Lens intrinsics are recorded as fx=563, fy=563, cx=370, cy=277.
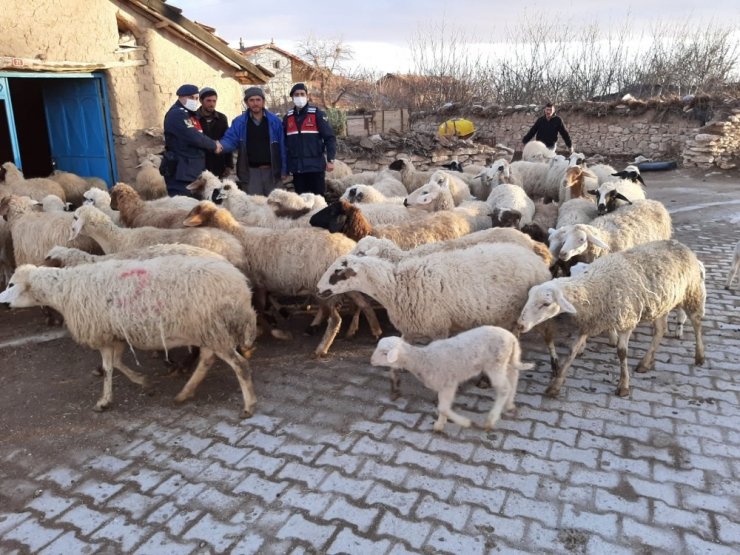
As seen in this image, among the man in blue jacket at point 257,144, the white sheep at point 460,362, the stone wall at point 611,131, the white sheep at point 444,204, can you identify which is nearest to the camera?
the white sheep at point 460,362

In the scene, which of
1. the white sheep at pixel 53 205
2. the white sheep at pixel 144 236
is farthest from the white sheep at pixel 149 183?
the white sheep at pixel 144 236

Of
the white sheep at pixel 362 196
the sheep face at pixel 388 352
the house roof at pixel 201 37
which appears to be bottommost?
the sheep face at pixel 388 352

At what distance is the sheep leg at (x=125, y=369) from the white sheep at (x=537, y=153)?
31.3 ft

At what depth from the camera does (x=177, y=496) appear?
3.36 meters

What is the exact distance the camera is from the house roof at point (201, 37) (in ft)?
32.5

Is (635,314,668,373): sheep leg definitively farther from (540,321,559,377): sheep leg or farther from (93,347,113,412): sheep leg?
(93,347,113,412): sheep leg

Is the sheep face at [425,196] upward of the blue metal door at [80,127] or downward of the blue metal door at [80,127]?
downward

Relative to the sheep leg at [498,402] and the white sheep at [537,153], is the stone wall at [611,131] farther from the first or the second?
the sheep leg at [498,402]

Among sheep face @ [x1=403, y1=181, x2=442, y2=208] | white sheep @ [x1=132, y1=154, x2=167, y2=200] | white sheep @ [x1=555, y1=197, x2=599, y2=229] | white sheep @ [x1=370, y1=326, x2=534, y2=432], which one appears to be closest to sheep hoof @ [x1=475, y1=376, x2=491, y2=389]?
white sheep @ [x1=370, y1=326, x2=534, y2=432]

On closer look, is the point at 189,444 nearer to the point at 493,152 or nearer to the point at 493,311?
the point at 493,311

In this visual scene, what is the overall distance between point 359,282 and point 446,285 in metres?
0.72

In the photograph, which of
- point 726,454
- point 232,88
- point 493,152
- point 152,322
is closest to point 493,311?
point 726,454

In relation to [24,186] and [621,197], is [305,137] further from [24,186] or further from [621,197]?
[24,186]

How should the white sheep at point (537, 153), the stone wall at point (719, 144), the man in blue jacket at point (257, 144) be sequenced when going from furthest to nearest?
the stone wall at point (719, 144) < the white sheep at point (537, 153) < the man in blue jacket at point (257, 144)
